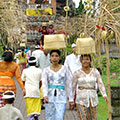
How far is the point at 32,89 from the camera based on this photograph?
8.77 m

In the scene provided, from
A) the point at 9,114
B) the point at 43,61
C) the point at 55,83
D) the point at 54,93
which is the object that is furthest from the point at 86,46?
the point at 43,61

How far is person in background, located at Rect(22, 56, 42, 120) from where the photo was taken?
871 centimetres

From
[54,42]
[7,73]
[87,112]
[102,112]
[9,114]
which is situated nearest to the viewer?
[9,114]

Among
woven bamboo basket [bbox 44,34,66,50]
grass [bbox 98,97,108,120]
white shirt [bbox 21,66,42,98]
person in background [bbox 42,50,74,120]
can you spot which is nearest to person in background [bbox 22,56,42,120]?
white shirt [bbox 21,66,42,98]

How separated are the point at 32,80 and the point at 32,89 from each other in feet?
0.67

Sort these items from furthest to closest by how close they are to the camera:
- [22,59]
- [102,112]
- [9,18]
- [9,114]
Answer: [22,59], [102,112], [9,18], [9,114]

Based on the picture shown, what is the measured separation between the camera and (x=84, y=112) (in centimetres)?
655

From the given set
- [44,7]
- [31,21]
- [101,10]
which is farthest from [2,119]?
[44,7]

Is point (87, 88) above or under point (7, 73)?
under

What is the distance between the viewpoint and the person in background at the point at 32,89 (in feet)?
28.6

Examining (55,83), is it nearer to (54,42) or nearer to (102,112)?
(54,42)

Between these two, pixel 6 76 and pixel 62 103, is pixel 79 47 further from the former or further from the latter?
pixel 6 76

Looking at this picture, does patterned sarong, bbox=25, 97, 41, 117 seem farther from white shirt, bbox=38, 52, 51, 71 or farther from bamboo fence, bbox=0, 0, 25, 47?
white shirt, bbox=38, 52, 51, 71

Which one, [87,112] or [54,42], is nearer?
[87,112]
